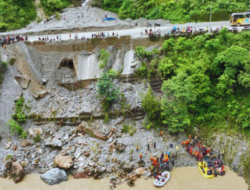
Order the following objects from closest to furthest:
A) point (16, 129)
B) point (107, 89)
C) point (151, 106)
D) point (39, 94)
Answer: point (151, 106)
point (16, 129)
point (107, 89)
point (39, 94)

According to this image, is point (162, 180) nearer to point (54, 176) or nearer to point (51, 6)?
point (54, 176)

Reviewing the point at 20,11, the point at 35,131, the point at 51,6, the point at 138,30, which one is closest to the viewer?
the point at 35,131

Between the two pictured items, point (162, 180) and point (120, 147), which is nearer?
point (162, 180)

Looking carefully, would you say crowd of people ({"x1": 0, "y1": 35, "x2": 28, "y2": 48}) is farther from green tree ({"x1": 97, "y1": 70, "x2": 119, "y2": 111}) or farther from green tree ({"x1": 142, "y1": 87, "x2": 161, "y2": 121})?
green tree ({"x1": 142, "y1": 87, "x2": 161, "y2": 121})

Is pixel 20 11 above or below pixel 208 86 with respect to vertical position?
above

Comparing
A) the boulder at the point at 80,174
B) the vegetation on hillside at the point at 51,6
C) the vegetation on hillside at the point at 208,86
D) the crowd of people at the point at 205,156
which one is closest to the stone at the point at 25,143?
the boulder at the point at 80,174

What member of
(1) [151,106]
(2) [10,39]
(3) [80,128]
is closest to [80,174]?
(3) [80,128]

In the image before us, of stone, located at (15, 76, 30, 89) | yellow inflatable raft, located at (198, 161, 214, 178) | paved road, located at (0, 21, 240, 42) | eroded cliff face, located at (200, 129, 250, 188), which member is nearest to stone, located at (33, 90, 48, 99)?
stone, located at (15, 76, 30, 89)

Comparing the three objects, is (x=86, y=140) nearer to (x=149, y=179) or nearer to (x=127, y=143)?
(x=127, y=143)

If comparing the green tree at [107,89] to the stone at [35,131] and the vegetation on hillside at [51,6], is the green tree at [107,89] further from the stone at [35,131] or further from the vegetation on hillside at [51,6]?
the vegetation on hillside at [51,6]
